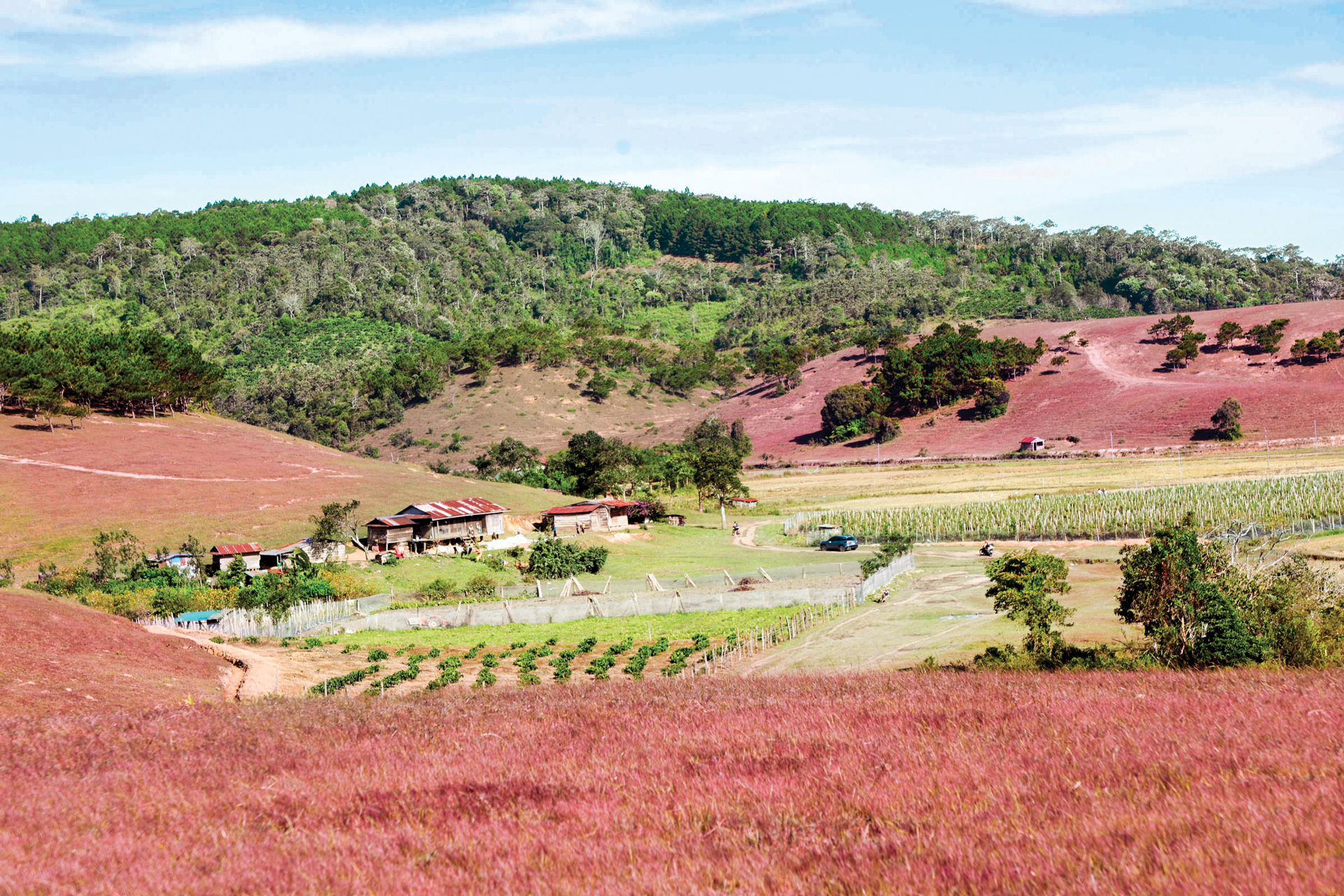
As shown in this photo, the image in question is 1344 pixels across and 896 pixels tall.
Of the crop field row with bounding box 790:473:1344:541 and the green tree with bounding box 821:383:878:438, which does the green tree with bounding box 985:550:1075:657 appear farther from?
the green tree with bounding box 821:383:878:438

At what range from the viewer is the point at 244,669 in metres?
32.9

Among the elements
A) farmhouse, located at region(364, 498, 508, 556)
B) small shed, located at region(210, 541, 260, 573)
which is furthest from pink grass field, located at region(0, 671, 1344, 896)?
farmhouse, located at region(364, 498, 508, 556)

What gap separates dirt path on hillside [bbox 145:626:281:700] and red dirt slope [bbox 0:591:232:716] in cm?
45

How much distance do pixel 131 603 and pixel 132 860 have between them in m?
48.7

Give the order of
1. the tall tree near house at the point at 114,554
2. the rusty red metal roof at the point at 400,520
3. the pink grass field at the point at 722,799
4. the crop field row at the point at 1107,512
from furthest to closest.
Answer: the rusty red metal roof at the point at 400,520 → the crop field row at the point at 1107,512 → the tall tree near house at the point at 114,554 → the pink grass field at the point at 722,799

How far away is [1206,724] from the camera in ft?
30.2

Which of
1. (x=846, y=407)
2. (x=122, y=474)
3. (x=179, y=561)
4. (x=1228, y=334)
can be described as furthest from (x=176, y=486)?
(x=1228, y=334)

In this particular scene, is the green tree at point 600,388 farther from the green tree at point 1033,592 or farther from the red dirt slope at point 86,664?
the green tree at point 1033,592

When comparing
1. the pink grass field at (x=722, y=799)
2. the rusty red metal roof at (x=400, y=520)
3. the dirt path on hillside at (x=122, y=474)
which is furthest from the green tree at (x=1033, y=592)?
the dirt path on hillside at (x=122, y=474)

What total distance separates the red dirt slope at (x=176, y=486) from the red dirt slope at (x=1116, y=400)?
67.2 m

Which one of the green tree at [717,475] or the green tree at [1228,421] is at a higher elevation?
the green tree at [1228,421]

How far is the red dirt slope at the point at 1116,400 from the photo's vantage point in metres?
119

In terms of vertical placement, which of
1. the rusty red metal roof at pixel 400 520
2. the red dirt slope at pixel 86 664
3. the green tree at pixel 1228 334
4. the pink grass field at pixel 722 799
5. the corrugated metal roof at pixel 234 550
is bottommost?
the corrugated metal roof at pixel 234 550

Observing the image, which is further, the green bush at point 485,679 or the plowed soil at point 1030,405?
the plowed soil at point 1030,405
